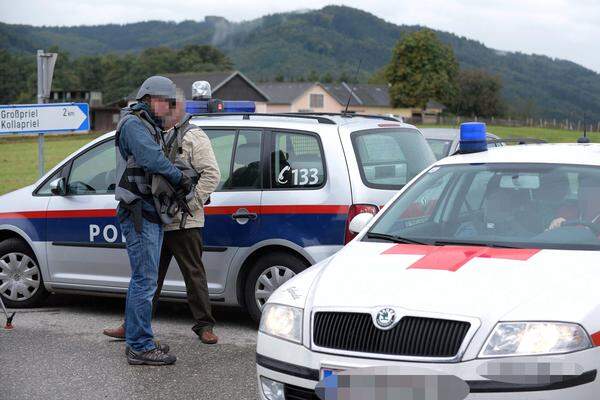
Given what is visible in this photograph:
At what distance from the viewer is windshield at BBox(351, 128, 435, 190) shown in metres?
7.28

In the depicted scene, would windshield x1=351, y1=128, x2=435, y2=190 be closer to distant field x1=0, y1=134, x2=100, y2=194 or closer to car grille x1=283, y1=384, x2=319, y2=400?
car grille x1=283, y1=384, x2=319, y2=400

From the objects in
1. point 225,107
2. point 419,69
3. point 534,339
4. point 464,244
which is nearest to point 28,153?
point 225,107

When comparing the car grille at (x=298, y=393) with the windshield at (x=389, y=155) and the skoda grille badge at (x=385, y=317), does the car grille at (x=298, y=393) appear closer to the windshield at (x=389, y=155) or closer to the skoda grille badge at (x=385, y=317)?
the skoda grille badge at (x=385, y=317)

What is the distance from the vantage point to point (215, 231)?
24.6ft

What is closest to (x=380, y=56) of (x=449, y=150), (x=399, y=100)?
(x=399, y=100)

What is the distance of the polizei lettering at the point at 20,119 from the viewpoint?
1036 cm

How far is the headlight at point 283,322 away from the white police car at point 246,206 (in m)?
2.63

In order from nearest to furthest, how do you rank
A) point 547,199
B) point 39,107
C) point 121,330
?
point 547,199 → point 121,330 → point 39,107

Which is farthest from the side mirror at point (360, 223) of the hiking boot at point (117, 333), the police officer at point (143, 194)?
the hiking boot at point (117, 333)

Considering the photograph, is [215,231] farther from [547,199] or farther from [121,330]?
[547,199]

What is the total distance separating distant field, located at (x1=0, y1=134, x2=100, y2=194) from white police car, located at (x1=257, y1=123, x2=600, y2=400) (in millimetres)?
18364

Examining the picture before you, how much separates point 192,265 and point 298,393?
113 inches

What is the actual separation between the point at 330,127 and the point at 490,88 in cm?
10619

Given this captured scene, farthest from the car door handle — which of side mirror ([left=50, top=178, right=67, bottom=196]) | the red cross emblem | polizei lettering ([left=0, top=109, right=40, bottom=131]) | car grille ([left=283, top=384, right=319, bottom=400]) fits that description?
polizei lettering ([left=0, top=109, right=40, bottom=131])
